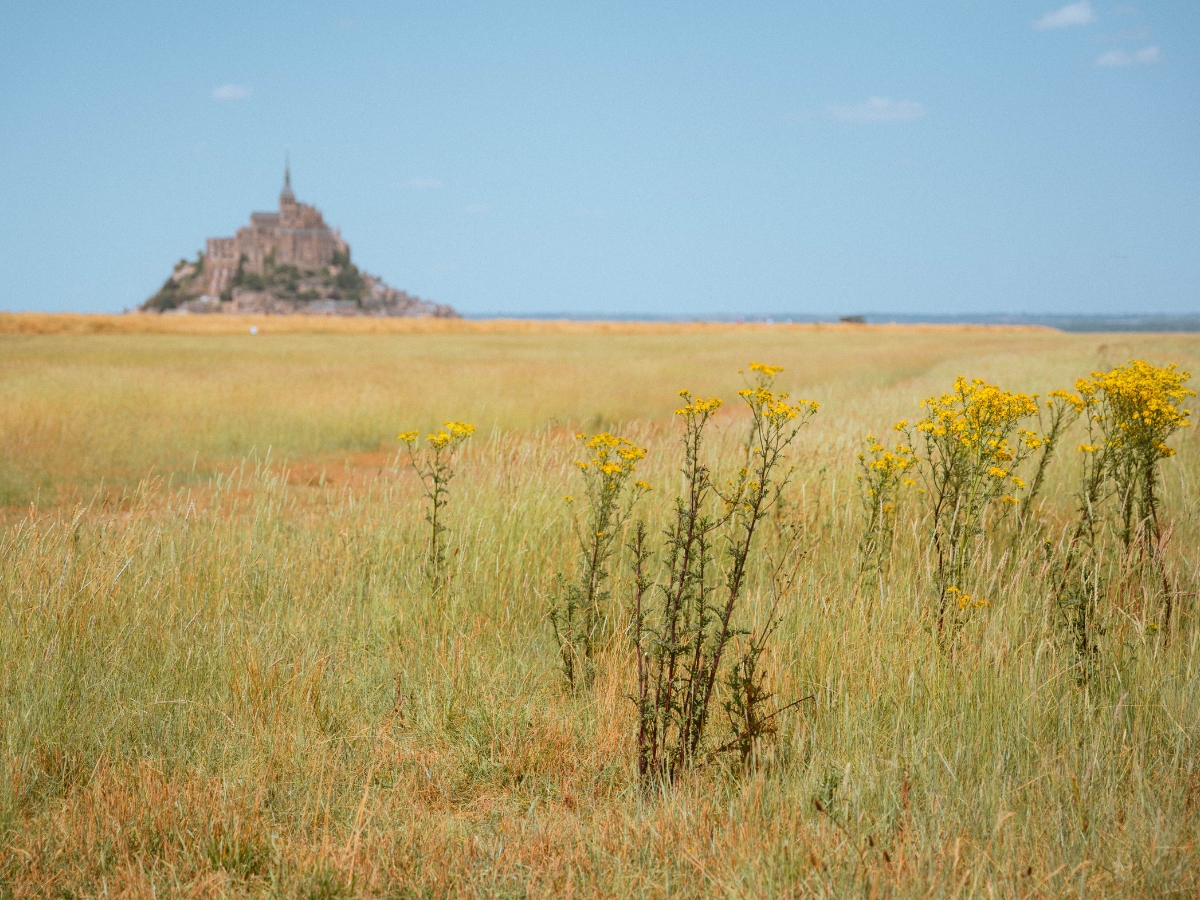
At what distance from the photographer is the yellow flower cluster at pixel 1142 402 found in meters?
4.34

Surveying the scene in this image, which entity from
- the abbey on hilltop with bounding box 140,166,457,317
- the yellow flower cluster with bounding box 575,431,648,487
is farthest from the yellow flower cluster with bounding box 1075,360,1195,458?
the abbey on hilltop with bounding box 140,166,457,317

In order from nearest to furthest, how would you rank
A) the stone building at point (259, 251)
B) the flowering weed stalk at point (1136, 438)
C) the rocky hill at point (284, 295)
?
the flowering weed stalk at point (1136, 438), the rocky hill at point (284, 295), the stone building at point (259, 251)

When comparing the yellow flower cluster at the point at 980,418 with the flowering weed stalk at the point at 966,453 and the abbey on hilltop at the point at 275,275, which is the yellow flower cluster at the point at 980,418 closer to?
the flowering weed stalk at the point at 966,453

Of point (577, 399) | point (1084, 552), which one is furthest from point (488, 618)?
point (577, 399)

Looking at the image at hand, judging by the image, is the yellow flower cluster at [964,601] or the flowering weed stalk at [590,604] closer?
the yellow flower cluster at [964,601]

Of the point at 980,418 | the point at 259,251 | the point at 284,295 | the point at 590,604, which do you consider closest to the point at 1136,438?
the point at 980,418

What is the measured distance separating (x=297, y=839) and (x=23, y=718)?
1.28 m

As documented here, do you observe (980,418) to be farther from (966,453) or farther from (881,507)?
(881,507)

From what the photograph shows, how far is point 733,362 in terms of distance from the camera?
105 ft

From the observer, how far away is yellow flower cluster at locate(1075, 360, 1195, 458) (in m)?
4.34

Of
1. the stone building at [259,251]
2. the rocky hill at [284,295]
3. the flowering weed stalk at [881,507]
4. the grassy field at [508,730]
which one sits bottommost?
the grassy field at [508,730]

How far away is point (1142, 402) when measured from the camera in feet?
14.5

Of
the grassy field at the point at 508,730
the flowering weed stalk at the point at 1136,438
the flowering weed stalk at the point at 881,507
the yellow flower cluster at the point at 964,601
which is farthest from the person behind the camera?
the flowering weed stalk at the point at 881,507

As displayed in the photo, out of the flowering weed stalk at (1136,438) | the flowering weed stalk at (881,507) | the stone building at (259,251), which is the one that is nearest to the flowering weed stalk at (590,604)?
the flowering weed stalk at (881,507)
